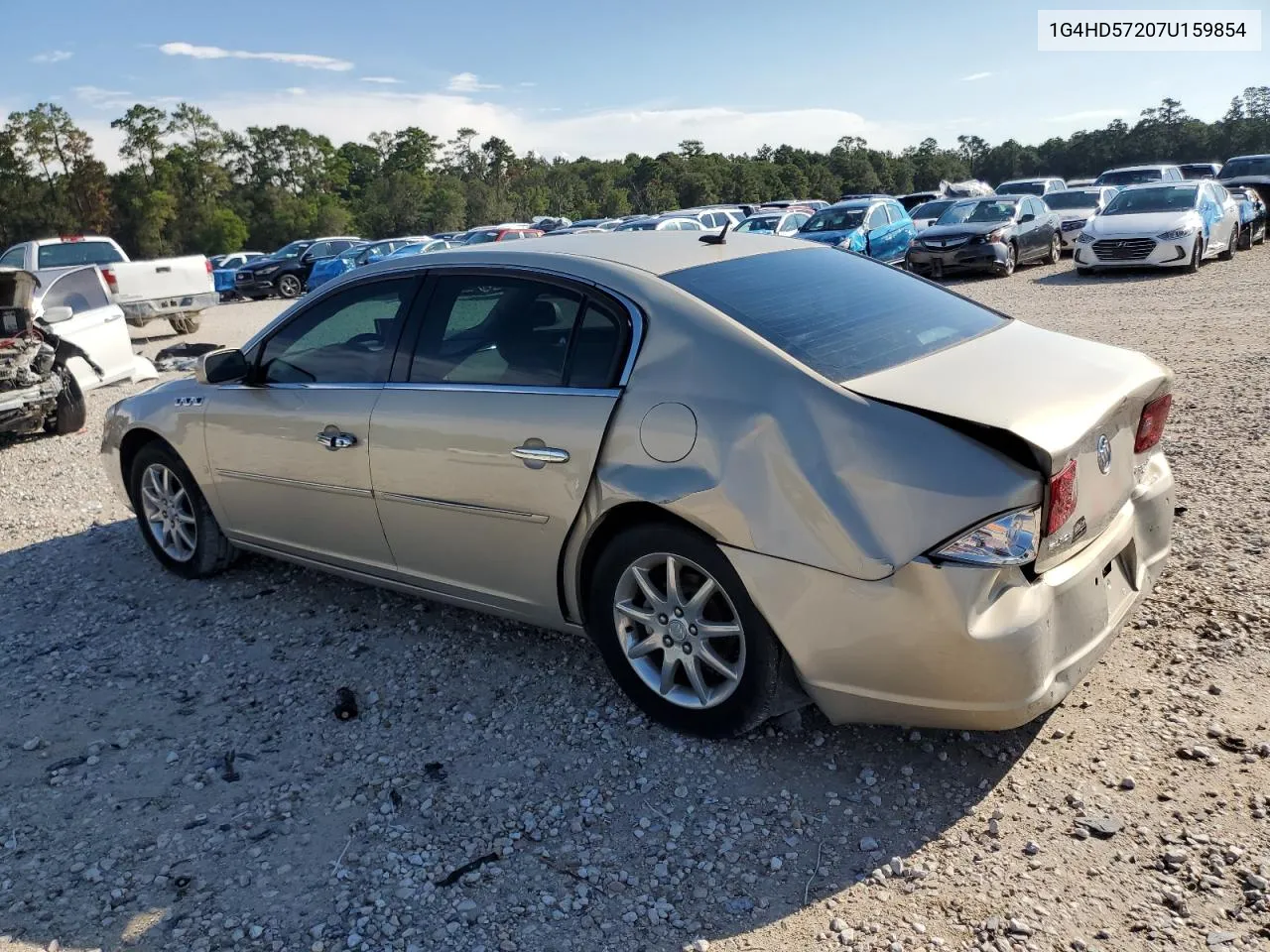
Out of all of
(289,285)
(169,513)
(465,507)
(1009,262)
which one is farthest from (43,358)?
(289,285)

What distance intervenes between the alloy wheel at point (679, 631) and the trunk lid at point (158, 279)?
1507 cm

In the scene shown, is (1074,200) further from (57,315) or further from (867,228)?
(57,315)

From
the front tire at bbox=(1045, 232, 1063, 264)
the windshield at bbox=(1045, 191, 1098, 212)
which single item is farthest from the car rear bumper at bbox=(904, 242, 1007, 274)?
the windshield at bbox=(1045, 191, 1098, 212)

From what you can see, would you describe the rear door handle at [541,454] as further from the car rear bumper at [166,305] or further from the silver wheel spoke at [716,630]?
the car rear bumper at [166,305]

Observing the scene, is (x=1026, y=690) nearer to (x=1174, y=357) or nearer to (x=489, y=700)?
(x=489, y=700)

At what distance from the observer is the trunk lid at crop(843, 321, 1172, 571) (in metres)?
2.69

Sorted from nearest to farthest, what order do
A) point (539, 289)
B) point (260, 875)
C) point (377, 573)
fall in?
point (260, 875), point (539, 289), point (377, 573)

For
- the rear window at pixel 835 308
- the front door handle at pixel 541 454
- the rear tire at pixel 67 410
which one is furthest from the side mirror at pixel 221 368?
the rear tire at pixel 67 410

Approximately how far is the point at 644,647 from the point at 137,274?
1554 cm

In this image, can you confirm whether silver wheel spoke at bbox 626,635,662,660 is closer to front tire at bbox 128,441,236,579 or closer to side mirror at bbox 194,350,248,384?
side mirror at bbox 194,350,248,384

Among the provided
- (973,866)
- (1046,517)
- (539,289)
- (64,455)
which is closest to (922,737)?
(973,866)

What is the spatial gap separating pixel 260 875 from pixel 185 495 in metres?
2.78

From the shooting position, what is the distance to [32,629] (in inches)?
186

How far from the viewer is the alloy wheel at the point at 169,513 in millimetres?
5121
